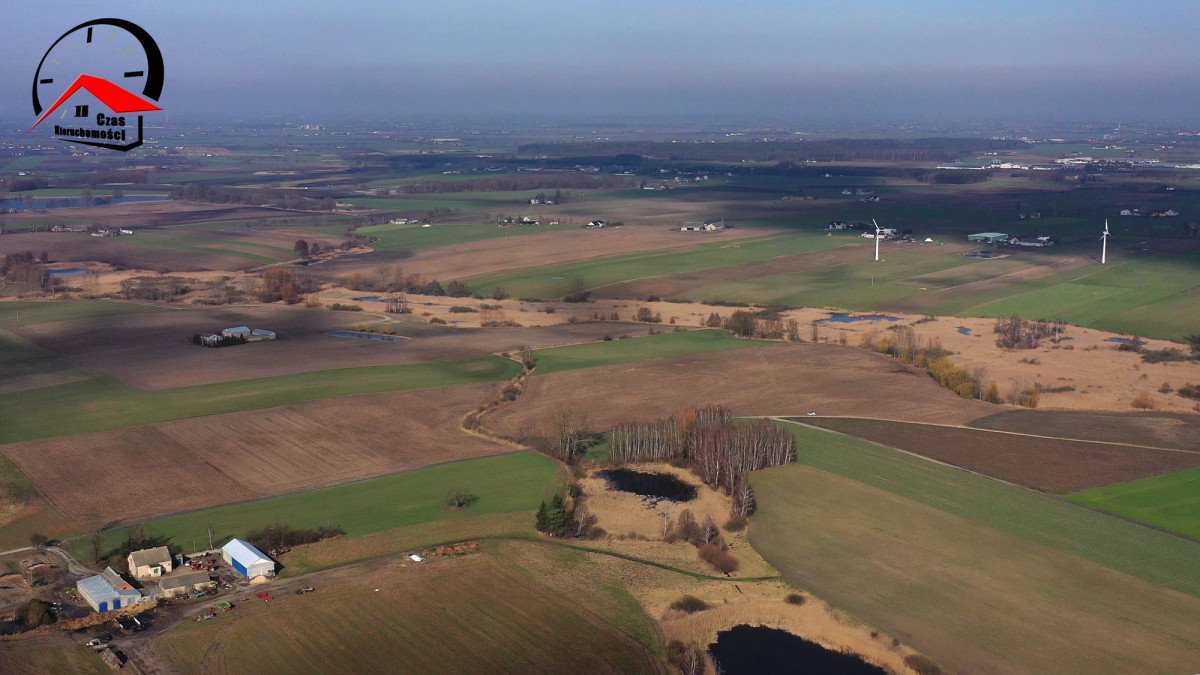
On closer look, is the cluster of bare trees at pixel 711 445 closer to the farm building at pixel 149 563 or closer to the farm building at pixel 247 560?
the farm building at pixel 247 560

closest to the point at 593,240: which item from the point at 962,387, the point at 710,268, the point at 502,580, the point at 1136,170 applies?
the point at 710,268

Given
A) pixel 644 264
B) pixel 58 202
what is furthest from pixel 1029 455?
pixel 58 202

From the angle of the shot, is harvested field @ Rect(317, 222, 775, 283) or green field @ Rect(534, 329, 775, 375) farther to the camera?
harvested field @ Rect(317, 222, 775, 283)

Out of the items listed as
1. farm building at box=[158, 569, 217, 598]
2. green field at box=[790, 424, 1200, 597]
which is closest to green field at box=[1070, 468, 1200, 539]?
green field at box=[790, 424, 1200, 597]

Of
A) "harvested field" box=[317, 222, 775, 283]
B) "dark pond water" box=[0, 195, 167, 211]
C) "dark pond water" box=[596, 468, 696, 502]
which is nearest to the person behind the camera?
"dark pond water" box=[596, 468, 696, 502]

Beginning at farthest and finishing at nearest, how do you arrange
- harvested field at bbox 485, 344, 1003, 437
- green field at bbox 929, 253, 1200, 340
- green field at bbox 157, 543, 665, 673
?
green field at bbox 929, 253, 1200, 340
harvested field at bbox 485, 344, 1003, 437
green field at bbox 157, 543, 665, 673

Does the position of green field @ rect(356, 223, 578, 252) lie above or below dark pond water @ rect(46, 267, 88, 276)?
above

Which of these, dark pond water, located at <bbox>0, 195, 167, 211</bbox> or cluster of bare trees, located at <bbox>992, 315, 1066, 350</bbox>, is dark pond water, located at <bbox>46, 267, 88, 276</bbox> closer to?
dark pond water, located at <bbox>0, 195, 167, 211</bbox>
